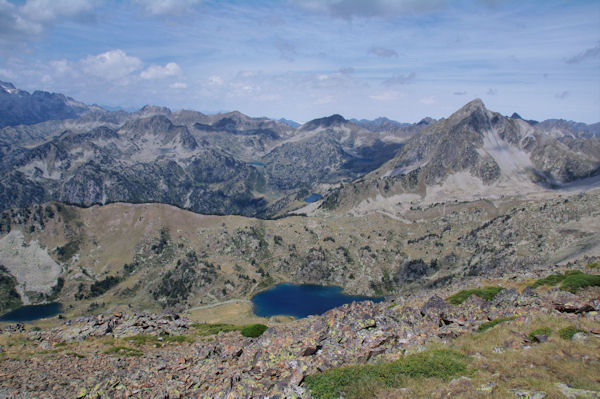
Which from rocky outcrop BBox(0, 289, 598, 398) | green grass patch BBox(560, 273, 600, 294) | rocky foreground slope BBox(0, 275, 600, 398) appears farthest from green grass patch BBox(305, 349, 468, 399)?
green grass patch BBox(560, 273, 600, 294)

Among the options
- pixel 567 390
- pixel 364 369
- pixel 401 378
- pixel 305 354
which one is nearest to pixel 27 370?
pixel 305 354

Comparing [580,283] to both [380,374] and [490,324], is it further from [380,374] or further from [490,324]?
[380,374]

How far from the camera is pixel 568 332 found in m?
28.2

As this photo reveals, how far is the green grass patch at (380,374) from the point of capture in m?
23.7

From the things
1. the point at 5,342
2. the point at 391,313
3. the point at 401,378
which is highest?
the point at 401,378

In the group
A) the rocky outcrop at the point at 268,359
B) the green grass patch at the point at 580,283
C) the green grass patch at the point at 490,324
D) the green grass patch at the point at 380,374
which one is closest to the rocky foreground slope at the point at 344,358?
the rocky outcrop at the point at 268,359

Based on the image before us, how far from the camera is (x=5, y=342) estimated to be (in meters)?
50.5

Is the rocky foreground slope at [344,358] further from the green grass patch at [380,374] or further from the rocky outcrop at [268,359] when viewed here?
the green grass patch at [380,374]

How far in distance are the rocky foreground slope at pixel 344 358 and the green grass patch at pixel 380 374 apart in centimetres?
44

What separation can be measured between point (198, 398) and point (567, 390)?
94.3 ft

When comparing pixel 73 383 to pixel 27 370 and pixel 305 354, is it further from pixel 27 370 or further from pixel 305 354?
pixel 305 354

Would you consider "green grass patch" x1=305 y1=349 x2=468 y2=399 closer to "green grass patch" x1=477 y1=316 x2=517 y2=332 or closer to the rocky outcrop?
the rocky outcrop

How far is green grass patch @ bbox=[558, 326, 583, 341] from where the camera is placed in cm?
2782

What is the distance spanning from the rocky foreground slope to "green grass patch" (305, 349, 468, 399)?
1.43ft
